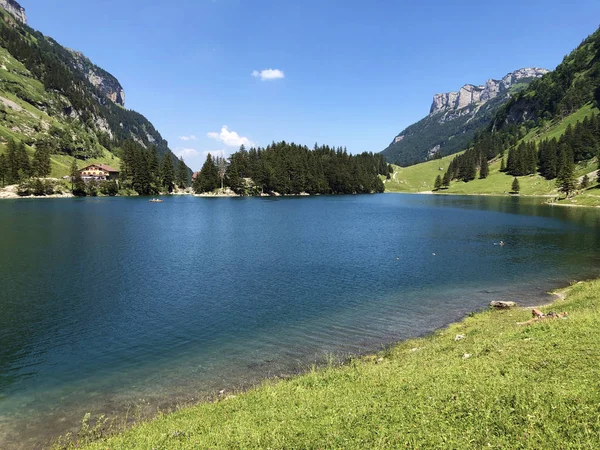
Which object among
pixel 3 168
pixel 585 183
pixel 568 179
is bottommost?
pixel 585 183

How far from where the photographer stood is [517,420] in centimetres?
1036

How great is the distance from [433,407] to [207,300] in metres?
27.4

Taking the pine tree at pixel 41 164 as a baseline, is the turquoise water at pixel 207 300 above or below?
below

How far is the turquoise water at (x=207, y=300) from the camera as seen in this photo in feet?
67.6

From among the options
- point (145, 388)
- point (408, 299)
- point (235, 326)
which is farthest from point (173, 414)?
point (408, 299)

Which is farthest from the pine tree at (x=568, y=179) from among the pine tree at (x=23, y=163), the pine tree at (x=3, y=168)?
the pine tree at (x=3, y=168)

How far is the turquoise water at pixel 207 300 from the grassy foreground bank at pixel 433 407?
6.01 metres

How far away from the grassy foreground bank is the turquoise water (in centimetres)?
601

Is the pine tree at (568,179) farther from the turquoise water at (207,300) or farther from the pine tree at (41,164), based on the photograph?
the pine tree at (41,164)

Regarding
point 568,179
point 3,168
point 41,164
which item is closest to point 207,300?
point 568,179

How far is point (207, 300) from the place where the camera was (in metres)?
35.3

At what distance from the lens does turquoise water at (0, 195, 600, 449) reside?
20609 millimetres

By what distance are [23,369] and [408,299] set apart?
3184 cm

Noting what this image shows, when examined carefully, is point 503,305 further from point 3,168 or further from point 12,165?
point 12,165
